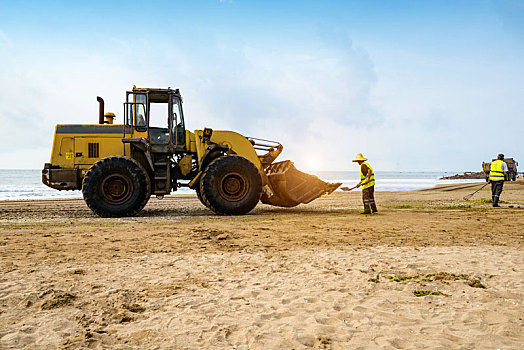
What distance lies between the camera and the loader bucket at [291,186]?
11.0 metres

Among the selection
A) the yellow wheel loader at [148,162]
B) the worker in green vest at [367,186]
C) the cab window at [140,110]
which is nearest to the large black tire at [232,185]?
the yellow wheel loader at [148,162]

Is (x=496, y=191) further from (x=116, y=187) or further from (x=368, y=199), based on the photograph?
(x=116, y=187)

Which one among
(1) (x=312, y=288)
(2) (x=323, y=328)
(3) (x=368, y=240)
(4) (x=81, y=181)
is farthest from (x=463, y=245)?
(4) (x=81, y=181)

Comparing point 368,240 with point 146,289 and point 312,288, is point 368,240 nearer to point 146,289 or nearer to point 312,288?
point 312,288

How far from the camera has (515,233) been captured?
23.3 ft

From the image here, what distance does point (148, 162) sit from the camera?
10.2 metres

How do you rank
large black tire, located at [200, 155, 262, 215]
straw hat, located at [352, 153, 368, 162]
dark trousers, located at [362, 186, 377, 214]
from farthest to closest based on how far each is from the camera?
1. straw hat, located at [352, 153, 368, 162]
2. dark trousers, located at [362, 186, 377, 214]
3. large black tire, located at [200, 155, 262, 215]

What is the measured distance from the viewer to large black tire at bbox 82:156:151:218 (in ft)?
30.8

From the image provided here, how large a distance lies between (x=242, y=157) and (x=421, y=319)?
7.44m

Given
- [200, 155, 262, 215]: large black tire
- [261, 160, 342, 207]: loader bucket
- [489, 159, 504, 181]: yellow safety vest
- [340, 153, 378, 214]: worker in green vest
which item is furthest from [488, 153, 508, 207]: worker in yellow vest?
[200, 155, 262, 215]: large black tire

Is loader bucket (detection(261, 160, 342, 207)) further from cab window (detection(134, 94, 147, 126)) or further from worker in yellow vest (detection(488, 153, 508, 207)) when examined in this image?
worker in yellow vest (detection(488, 153, 508, 207))

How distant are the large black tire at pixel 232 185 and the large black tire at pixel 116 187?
1.57 m

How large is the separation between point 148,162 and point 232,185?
7.62ft

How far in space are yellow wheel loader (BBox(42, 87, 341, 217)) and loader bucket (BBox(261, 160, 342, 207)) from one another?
0.35 ft
